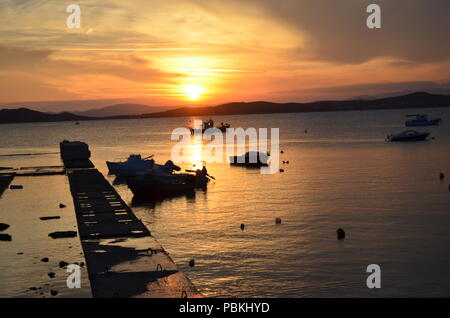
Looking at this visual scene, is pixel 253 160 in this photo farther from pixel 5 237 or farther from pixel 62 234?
pixel 5 237

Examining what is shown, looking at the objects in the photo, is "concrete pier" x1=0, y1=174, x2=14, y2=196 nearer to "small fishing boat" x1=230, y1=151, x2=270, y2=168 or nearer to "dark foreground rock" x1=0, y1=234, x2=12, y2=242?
"dark foreground rock" x1=0, y1=234, x2=12, y2=242

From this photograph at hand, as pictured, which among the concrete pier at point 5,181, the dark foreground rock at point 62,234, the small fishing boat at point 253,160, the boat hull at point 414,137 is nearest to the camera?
the dark foreground rock at point 62,234

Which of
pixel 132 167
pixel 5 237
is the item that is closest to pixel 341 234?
pixel 5 237

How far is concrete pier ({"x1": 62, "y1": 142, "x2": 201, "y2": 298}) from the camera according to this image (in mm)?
19608

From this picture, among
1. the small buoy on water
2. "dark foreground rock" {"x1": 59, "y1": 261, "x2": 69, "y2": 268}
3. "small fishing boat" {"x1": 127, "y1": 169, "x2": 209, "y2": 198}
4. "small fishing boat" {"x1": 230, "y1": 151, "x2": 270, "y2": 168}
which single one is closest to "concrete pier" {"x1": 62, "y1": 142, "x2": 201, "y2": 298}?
"dark foreground rock" {"x1": 59, "y1": 261, "x2": 69, "y2": 268}

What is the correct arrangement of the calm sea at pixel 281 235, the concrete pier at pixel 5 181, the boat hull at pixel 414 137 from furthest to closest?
the boat hull at pixel 414 137 → the concrete pier at pixel 5 181 → the calm sea at pixel 281 235

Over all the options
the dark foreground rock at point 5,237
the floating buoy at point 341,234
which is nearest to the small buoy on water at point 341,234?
the floating buoy at point 341,234

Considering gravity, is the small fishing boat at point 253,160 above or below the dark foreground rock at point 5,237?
above

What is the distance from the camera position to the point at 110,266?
894 inches

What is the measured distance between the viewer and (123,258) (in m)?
24.1

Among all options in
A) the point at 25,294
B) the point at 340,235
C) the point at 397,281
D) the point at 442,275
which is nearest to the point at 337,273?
the point at 397,281

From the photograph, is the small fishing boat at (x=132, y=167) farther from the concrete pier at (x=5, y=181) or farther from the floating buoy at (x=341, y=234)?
the floating buoy at (x=341, y=234)

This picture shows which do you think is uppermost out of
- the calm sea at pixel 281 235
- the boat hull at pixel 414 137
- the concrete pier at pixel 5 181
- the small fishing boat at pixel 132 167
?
the boat hull at pixel 414 137

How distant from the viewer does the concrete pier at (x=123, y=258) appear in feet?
64.3
